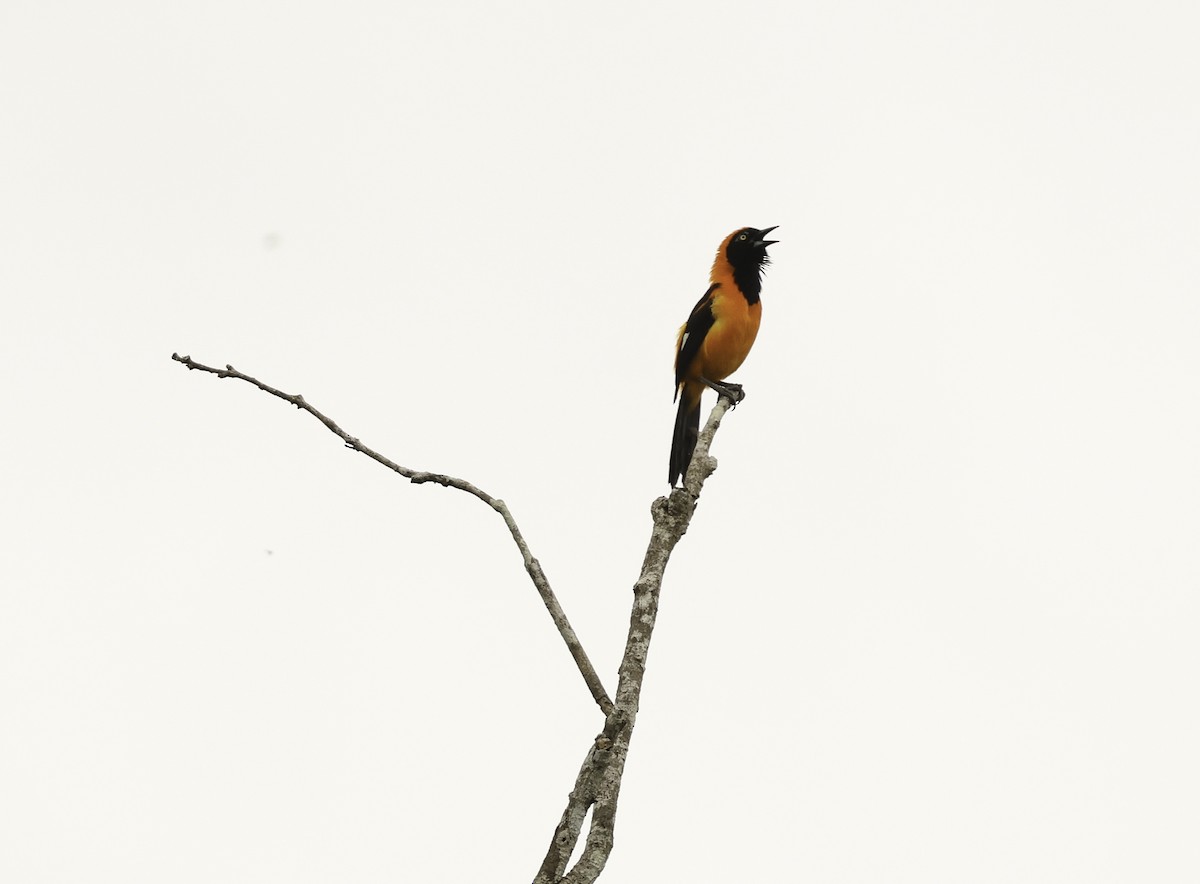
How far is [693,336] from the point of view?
8.90m

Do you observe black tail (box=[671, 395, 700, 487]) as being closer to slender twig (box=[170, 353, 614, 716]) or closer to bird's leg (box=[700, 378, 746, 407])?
bird's leg (box=[700, 378, 746, 407])

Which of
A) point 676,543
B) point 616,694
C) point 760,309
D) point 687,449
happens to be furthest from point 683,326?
point 616,694

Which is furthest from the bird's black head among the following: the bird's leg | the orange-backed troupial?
the bird's leg

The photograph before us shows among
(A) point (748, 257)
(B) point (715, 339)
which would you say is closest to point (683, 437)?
(B) point (715, 339)

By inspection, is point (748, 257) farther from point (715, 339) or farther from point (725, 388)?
point (725, 388)

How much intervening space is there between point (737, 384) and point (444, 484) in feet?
16.3

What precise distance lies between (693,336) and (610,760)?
18.6 ft

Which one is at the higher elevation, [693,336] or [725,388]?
[693,336]

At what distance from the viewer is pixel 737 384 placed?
28.4ft

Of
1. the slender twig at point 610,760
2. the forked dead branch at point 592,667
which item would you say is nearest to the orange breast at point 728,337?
the forked dead branch at point 592,667

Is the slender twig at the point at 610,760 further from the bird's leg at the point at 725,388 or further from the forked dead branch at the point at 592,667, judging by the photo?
the bird's leg at the point at 725,388

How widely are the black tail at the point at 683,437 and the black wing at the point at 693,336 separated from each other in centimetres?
23

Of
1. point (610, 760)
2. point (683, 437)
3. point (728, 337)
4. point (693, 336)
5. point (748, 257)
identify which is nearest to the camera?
point (610, 760)

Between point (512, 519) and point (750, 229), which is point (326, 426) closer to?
point (512, 519)
